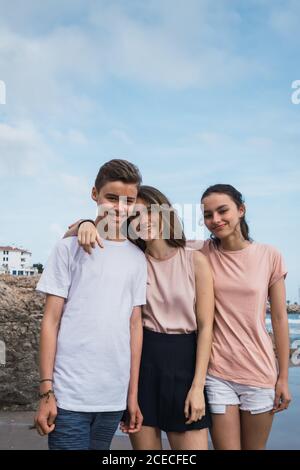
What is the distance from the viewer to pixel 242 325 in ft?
7.98

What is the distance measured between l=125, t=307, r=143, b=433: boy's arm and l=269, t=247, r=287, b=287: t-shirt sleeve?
0.70 metres

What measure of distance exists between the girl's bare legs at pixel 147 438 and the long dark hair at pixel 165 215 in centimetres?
81

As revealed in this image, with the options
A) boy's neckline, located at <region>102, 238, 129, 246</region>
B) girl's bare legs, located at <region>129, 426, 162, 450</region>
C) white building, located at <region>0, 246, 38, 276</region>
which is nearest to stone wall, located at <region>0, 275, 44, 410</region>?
girl's bare legs, located at <region>129, 426, 162, 450</region>

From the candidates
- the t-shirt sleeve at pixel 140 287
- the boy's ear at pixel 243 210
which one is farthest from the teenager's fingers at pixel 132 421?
the boy's ear at pixel 243 210

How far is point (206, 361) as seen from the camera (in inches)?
90.0

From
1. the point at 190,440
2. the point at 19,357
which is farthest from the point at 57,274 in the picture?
the point at 19,357

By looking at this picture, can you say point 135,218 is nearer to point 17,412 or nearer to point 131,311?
point 131,311

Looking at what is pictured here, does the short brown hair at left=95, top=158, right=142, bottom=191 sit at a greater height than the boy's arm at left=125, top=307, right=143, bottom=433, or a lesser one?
greater

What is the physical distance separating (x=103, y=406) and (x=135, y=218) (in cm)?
82

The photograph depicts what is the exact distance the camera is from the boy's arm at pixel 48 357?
204 centimetres

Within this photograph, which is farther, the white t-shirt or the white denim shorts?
the white denim shorts

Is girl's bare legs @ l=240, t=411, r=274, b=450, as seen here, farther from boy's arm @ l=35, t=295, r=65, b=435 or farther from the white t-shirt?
boy's arm @ l=35, t=295, r=65, b=435

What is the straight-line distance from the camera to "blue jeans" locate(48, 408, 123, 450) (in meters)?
2.07

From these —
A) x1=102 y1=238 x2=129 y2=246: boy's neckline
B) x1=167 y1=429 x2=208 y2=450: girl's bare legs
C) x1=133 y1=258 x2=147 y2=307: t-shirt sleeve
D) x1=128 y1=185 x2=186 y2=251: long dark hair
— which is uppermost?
x1=128 y1=185 x2=186 y2=251: long dark hair
